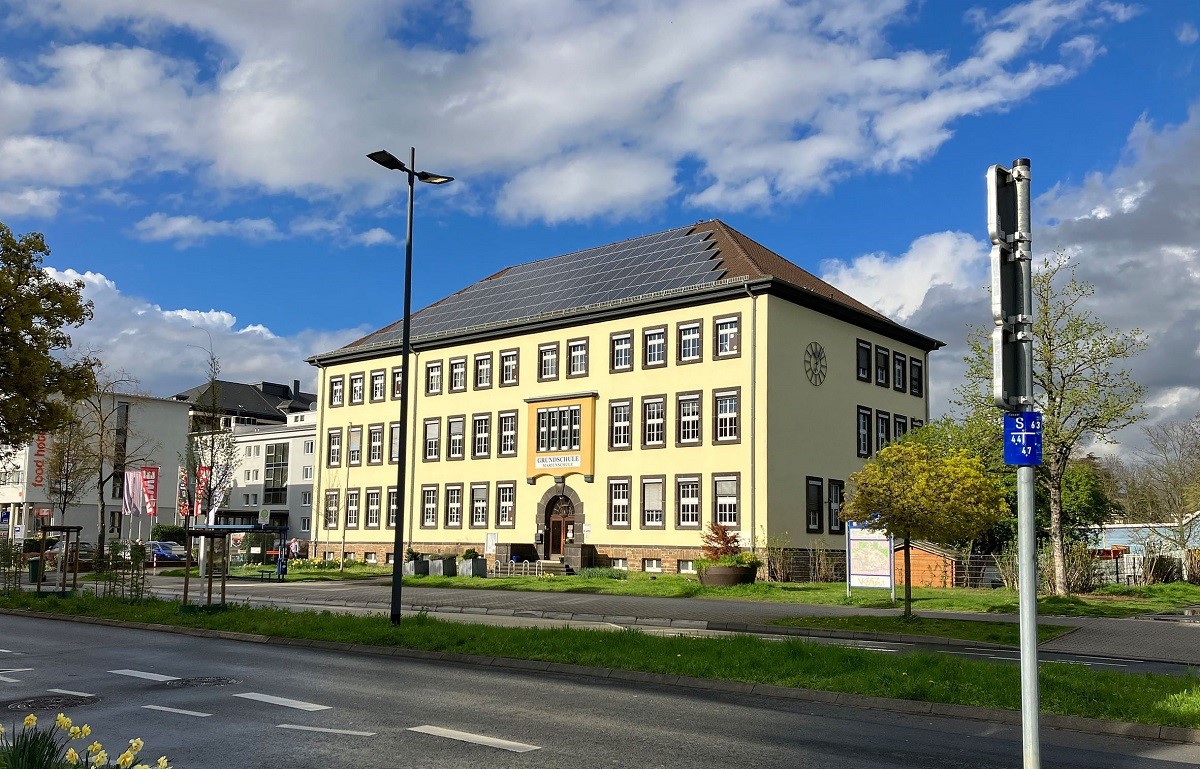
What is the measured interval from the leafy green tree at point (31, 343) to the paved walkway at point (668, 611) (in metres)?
7.31

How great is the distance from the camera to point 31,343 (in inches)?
1171

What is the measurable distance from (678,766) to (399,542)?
1313cm

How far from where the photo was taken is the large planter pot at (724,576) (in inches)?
1417

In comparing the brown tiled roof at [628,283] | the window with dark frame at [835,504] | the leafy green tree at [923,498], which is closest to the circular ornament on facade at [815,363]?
the brown tiled roof at [628,283]

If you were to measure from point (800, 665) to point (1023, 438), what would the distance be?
25.3 feet

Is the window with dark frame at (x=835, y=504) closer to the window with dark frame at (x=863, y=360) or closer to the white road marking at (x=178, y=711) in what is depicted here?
the window with dark frame at (x=863, y=360)

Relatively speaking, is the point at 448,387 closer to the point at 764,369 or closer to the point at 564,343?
the point at 564,343

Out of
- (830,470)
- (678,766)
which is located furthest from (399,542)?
(830,470)

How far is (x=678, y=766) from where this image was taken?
8.16 meters

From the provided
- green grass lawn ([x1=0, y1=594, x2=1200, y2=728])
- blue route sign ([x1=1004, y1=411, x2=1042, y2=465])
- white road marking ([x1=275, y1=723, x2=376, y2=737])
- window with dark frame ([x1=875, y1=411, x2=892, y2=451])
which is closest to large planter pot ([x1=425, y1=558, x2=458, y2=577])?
window with dark frame ([x1=875, y1=411, x2=892, y2=451])

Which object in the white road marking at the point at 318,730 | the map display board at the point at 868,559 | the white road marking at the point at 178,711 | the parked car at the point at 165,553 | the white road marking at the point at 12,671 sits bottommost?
the parked car at the point at 165,553

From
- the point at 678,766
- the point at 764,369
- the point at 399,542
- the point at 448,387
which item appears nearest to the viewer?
the point at 678,766

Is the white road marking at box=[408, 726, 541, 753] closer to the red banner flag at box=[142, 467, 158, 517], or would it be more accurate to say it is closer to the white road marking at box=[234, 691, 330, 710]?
the white road marking at box=[234, 691, 330, 710]

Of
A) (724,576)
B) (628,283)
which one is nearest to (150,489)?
(628,283)
